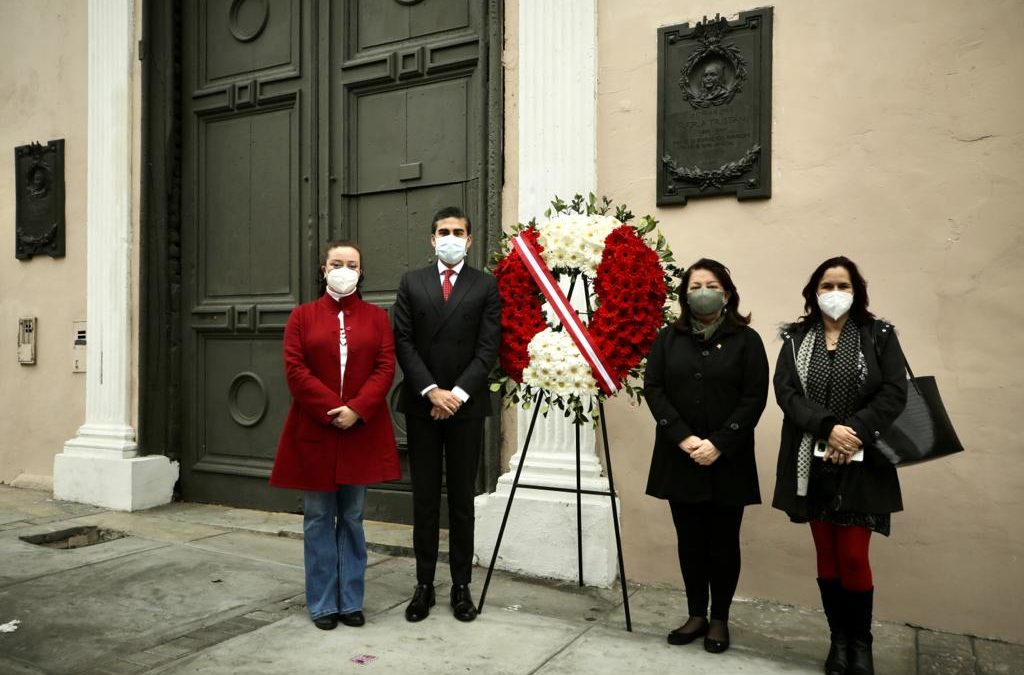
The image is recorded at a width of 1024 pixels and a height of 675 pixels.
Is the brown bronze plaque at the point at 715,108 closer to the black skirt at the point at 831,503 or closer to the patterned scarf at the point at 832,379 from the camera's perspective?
the patterned scarf at the point at 832,379

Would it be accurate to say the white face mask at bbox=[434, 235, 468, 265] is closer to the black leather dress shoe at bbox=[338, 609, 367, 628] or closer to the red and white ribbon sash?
the red and white ribbon sash

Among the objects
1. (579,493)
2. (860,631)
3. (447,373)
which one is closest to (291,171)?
(447,373)

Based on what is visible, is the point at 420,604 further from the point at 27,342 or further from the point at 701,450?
the point at 27,342

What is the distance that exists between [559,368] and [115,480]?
394 cm

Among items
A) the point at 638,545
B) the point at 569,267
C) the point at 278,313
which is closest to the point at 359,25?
the point at 278,313

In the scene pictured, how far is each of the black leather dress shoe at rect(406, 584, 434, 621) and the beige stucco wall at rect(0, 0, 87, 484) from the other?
13.0 ft

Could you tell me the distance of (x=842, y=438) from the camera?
9.65ft

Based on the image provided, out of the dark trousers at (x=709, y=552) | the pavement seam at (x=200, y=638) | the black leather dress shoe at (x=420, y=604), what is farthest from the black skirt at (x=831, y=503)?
the pavement seam at (x=200, y=638)

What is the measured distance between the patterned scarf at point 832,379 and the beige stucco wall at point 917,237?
0.83m

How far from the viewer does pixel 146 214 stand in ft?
19.7

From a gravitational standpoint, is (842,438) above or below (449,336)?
below

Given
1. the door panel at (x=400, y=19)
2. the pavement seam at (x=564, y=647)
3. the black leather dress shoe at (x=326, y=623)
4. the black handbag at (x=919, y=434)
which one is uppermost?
the door panel at (x=400, y=19)

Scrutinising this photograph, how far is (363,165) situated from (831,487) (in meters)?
3.64

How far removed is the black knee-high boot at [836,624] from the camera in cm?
308
